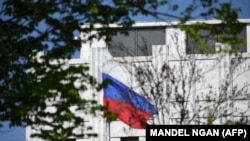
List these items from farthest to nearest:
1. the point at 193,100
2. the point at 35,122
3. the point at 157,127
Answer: the point at 193,100
the point at 157,127
the point at 35,122

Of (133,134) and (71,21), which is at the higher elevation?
(71,21)

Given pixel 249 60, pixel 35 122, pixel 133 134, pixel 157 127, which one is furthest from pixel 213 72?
pixel 35 122

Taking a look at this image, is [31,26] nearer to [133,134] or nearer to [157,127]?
[157,127]

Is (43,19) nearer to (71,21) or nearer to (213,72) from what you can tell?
(71,21)

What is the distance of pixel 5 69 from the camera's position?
931 centimetres

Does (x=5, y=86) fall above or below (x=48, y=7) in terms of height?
below

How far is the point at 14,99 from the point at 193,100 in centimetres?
1614

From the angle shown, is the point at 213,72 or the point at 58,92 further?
the point at 213,72

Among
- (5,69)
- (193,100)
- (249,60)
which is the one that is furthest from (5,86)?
(249,60)

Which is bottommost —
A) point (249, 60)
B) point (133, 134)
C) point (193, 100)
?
point (133, 134)

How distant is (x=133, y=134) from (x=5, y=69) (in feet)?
53.2

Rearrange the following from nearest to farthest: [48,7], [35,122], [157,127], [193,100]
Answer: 1. [48,7]
2. [35,122]
3. [157,127]
4. [193,100]

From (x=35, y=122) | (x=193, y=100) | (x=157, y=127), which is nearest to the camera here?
(x=35, y=122)

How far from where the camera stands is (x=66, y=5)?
9.05 metres
